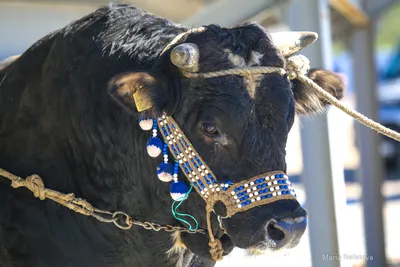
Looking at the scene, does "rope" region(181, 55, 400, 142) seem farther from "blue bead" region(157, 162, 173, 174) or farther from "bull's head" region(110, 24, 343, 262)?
"blue bead" region(157, 162, 173, 174)

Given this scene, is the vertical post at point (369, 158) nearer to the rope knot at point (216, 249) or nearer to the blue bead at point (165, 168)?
the rope knot at point (216, 249)

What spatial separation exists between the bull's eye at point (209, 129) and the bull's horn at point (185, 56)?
238 millimetres

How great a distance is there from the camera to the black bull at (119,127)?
2873 mm

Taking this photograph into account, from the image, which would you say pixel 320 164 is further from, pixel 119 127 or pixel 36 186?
pixel 36 186

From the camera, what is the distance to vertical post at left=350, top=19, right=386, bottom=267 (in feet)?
24.6

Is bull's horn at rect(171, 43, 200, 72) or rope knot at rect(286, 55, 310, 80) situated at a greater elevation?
bull's horn at rect(171, 43, 200, 72)

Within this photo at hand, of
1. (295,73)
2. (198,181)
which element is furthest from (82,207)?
(295,73)

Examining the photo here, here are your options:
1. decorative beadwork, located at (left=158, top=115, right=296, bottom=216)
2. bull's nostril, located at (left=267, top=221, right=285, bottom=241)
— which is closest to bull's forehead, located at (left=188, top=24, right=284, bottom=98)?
decorative beadwork, located at (left=158, top=115, right=296, bottom=216)

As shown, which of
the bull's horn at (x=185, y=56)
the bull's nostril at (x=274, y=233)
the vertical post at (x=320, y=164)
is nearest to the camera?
the bull's nostril at (x=274, y=233)

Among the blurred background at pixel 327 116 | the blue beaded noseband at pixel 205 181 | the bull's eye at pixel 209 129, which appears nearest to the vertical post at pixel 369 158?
the blurred background at pixel 327 116

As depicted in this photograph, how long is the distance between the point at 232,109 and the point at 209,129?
126mm

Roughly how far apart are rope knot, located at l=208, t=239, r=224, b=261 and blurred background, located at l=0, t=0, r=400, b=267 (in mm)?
158

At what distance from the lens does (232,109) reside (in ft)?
9.27

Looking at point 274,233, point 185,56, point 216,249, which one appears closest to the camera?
point 274,233
